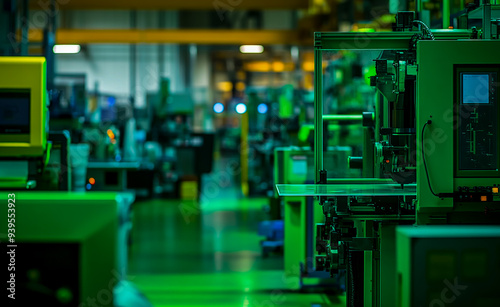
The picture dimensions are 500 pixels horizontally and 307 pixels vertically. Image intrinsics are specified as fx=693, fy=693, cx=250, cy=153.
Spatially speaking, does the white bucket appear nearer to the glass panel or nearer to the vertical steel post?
the glass panel

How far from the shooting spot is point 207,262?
6840mm

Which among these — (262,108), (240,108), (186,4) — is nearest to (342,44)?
(240,108)

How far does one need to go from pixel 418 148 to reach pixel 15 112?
284 centimetres

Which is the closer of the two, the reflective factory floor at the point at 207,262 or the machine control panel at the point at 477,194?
the machine control panel at the point at 477,194

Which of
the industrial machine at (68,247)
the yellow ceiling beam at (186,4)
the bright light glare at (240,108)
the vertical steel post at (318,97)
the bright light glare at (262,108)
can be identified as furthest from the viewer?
the bright light glare at (262,108)

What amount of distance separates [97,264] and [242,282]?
3897 millimetres

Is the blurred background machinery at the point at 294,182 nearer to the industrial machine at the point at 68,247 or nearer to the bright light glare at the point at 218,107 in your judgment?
the industrial machine at the point at 68,247

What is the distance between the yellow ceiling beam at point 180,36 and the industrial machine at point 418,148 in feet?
34.4

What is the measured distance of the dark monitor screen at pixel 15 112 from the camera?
4793 millimetres

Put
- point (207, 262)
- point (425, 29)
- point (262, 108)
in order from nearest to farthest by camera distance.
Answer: point (425, 29) → point (207, 262) → point (262, 108)

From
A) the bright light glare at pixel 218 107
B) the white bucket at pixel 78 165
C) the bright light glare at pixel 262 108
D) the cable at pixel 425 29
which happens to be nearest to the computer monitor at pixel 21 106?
the white bucket at pixel 78 165

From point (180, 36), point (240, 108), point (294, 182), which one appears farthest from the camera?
point (180, 36)

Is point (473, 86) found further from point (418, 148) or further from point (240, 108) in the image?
point (240, 108)

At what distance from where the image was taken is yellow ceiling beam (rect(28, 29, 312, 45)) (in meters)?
14.3
